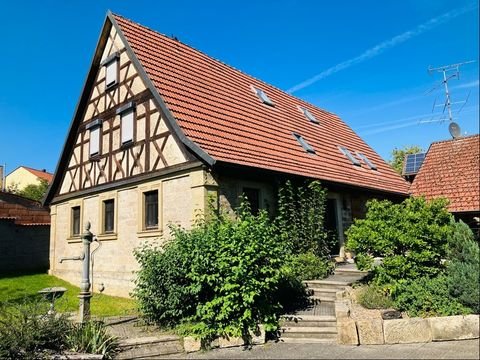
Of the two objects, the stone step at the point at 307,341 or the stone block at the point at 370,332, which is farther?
the stone step at the point at 307,341

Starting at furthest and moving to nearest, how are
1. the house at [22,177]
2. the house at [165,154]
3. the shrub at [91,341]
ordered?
the house at [22,177], the house at [165,154], the shrub at [91,341]

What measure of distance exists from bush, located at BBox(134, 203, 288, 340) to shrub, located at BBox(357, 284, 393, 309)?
6.00 feet

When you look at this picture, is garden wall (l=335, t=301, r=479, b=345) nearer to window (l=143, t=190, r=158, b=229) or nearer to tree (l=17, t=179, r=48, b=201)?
window (l=143, t=190, r=158, b=229)

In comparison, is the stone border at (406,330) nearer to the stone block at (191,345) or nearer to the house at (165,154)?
the stone block at (191,345)

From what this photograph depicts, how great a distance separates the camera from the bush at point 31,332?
601 cm

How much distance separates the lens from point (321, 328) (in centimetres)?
731

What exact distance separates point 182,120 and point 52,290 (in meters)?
5.47

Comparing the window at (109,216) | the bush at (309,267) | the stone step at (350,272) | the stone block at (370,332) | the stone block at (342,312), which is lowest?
the stone block at (370,332)

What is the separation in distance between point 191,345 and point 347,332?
277 cm

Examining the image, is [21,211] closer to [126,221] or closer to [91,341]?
[126,221]

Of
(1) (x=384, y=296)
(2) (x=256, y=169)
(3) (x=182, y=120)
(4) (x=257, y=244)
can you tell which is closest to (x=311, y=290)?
(1) (x=384, y=296)

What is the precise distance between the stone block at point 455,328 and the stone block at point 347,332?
1.30 metres

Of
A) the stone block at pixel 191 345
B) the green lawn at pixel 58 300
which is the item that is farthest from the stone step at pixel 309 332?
the green lawn at pixel 58 300

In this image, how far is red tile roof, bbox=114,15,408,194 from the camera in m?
11.2
